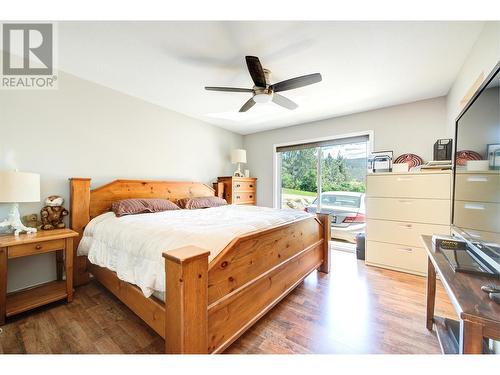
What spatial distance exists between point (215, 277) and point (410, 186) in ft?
8.58

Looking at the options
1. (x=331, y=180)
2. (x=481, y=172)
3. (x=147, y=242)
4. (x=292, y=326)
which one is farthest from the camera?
(x=331, y=180)

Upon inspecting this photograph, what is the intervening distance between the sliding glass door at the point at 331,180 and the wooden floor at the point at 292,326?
1.86 metres

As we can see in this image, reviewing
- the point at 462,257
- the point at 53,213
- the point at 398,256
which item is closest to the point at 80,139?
the point at 53,213

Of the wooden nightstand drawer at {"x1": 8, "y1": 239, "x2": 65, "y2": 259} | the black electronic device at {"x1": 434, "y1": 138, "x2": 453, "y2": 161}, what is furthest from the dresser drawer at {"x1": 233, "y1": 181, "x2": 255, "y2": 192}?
the black electronic device at {"x1": 434, "y1": 138, "x2": 453, "y2": 161}

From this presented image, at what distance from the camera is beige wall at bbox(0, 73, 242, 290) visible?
6.64 feet

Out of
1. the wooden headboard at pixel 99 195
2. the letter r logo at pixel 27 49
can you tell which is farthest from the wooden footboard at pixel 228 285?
the letter r logo at pixel 27 49

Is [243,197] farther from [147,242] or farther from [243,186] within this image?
[147,242]

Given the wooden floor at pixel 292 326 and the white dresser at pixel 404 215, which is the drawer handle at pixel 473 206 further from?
the white dresser at pixel 404 215

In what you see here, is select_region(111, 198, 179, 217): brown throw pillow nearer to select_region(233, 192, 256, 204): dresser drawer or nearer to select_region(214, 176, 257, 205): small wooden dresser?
select_region(214, 176, 257, 205): small wooden dresser

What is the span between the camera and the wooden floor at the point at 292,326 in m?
1.38

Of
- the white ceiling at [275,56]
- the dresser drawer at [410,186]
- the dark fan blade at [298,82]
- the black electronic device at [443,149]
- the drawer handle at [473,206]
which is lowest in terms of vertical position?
the drawer handle at [473,206]

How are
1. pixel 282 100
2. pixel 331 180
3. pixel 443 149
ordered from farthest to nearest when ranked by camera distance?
pixel 331 180
pixel 443 149
pixel 282 100

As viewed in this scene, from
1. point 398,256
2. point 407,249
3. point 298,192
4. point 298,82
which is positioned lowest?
point 398,256

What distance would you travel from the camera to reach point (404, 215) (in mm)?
2613
